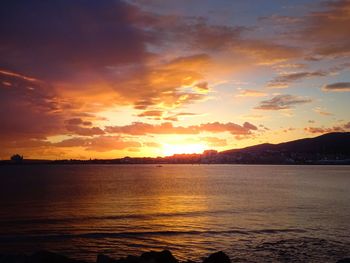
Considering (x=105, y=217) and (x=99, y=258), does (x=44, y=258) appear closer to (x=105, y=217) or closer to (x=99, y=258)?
(x=99, y=258)

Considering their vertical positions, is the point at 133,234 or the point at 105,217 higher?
the point at 105,217

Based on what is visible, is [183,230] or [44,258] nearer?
[44,258]

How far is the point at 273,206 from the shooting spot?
67.9 metres

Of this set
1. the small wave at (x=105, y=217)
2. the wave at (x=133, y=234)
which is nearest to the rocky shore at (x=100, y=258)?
the wave at (x=133, y=234)

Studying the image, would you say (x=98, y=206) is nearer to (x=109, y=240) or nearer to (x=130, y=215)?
(x=130, y=215)

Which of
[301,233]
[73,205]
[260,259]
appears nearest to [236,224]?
[301,233]

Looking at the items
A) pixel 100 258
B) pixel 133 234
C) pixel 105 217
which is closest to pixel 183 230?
pixel 133 234

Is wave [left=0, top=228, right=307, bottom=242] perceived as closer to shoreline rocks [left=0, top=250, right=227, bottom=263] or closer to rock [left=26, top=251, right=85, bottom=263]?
shoreline rocks [left=0, top=250, right=227, bottom=263]

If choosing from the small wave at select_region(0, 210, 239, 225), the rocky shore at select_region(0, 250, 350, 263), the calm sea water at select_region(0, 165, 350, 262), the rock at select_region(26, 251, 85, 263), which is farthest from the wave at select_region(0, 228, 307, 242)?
the rock at select_region(26, 251, 85, 263)

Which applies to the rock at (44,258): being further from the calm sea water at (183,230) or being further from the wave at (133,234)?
the wave at (133,234)

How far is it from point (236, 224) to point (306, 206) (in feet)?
82.3

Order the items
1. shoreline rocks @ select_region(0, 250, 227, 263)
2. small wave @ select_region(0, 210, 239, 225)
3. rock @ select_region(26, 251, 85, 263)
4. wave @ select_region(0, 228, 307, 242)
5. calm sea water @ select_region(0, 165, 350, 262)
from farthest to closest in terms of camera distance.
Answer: small wave @ select_region(0, 210, 239, 225) < wave @ select_region(0, 228, 307, 242) < calm sea water @ select_region(0, 165, 350, 262) < shoreline rocks @ select_region(0, 250, 227, 263) < rock @ select_region(26, 251, 85, 263)

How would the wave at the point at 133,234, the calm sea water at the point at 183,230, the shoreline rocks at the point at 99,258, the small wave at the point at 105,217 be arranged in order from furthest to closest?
1. the small wave at the point at 105,217
2. the wave at the point at 133,234
3. the calm sea water at the point at 183,230
4. the shoreline rocks at the point at 99,258

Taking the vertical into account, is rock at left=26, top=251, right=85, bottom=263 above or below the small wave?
above
